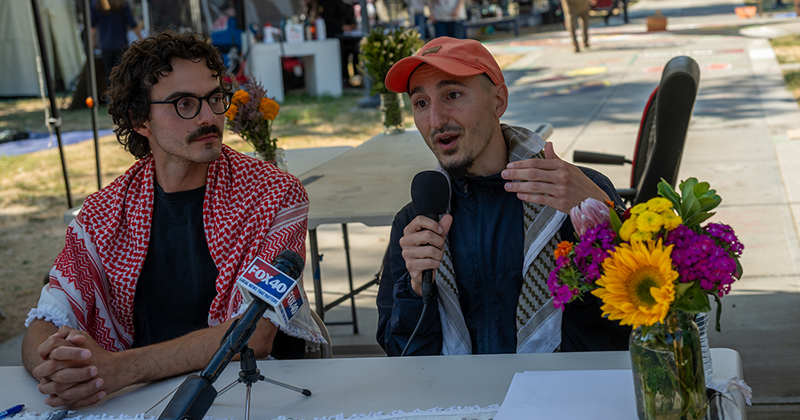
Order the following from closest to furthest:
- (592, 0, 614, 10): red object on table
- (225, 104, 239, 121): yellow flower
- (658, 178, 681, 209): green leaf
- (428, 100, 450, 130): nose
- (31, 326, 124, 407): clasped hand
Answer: (658, 178, 681, 209): green leaf, (31, 326, 124, 407): clasped hand, (428, 100, 450, 130): nose, (225, 104, 239, 121): yellow flower, (592, 0, 614, 10): red object on table

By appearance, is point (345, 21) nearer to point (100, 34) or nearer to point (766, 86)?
point (100, 34)

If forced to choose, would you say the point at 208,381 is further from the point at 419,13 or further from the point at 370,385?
the point at 419,13

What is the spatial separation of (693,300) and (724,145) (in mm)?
6778

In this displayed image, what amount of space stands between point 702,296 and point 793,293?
3370mm

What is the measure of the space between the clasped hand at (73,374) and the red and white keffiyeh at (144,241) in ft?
1.31

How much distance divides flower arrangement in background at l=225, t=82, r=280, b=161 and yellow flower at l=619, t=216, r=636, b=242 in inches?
108

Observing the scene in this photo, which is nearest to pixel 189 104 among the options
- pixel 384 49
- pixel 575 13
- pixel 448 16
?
pixel 384 49

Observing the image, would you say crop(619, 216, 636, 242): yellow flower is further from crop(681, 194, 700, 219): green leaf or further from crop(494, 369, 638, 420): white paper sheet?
crop(494, 369, 638, 420): white paper sheet

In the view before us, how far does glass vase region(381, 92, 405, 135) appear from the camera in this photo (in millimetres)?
4961

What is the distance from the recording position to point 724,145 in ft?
23.7

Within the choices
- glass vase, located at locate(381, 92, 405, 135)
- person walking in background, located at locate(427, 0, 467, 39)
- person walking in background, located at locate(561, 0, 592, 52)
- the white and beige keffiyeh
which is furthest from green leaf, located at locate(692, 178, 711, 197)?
person walking in background, located at locate(561, 0, 592, 52)

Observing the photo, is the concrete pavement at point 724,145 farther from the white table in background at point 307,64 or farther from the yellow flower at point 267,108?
the white table in background at point 307,64

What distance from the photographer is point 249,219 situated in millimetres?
2174

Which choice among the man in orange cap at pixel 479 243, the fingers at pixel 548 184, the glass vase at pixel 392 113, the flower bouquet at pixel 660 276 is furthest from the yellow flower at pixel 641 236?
the glass vase at pixel 392 113
